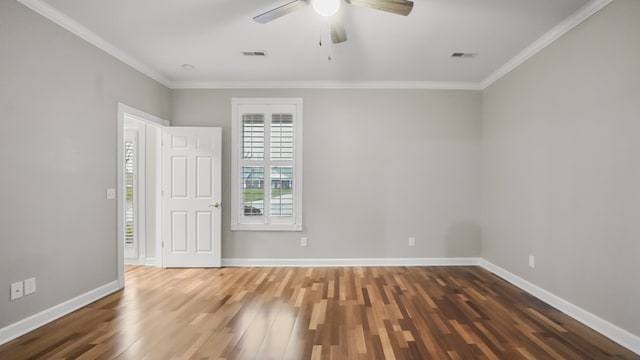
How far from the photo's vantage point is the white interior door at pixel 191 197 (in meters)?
4.43

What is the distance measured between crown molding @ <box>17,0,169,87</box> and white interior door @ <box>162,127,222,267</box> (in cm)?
92

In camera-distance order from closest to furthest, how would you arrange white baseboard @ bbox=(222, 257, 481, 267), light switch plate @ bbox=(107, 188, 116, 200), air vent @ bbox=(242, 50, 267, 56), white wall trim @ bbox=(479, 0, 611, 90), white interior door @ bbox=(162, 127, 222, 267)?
white wall trim @ bbox=(479, 0, 611, 90)
light switch plate @ bbox=(107, 188, 116, 200)
air vent @ bbox=(242, 50, 267, 56)
white interior door @ bbox=(162, 127, 222, 267)
white baseboard @ bbox=(222, 257, 481, 267)

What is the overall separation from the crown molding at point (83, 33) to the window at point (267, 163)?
1.29 m

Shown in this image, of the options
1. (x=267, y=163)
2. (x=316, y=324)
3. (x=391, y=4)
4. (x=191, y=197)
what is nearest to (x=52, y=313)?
(x=191, y=197)

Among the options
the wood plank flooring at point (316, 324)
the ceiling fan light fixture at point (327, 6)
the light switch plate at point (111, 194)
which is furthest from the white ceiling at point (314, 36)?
the wood plank flooring at point (316, 324)

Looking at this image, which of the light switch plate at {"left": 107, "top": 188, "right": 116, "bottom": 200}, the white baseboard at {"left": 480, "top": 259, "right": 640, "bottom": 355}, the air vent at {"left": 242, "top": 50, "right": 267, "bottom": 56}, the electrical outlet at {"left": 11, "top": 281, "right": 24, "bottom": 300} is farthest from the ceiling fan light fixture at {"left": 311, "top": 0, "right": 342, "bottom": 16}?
the white baseboard at {"left": 480, "top": 259, "right": 640, "bottom": 355}

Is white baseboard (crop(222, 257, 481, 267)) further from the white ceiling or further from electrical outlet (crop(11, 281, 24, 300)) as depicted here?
the white ceiling

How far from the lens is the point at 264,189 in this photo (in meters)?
4.62

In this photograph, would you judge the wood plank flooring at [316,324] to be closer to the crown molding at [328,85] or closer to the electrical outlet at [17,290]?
the electrical outlet at [17,290]

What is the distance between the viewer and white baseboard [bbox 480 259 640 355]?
2.31 m

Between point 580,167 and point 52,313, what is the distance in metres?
5.05

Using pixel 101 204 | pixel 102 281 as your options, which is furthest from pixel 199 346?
pixel 101 204

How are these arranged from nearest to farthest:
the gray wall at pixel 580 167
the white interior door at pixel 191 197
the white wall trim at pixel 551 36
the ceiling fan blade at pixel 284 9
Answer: the ceiling fan blade at pixel 284 9, the gray wall at pixel 580 167, the white wall trim at pixel 551 36, the white interior door at pixel 191 197

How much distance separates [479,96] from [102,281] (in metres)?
5.63
